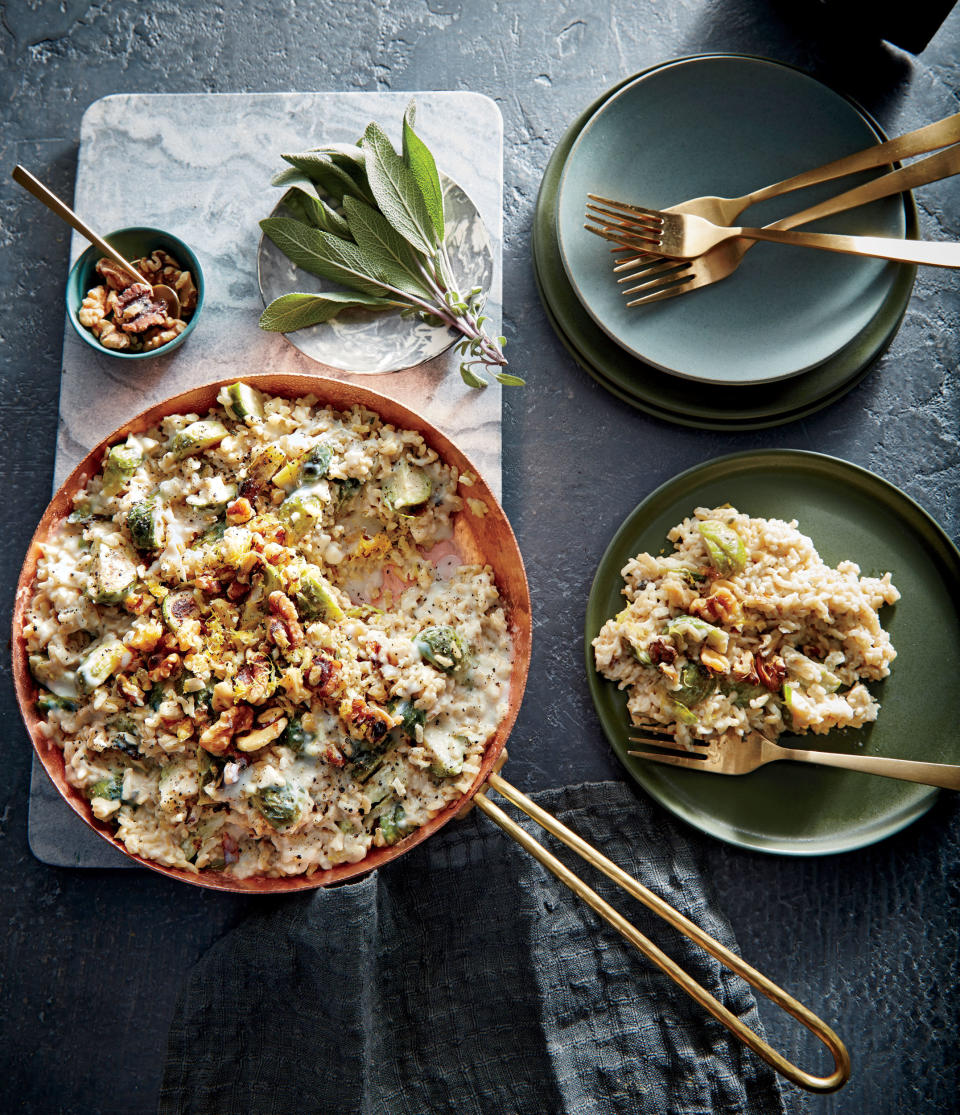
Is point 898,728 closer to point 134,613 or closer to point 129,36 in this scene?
point 134,613

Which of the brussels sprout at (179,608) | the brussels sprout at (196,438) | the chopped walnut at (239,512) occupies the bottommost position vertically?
the brussels sprout at (179,608)

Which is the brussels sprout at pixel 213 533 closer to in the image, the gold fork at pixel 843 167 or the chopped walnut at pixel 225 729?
the chopped walnut at pixel 225 729

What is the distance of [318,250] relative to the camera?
6.22 ft

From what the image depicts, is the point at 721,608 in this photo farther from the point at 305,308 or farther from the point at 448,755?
the point at 305,308

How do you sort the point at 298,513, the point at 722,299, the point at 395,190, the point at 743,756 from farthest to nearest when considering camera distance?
the point at 722,299 < the point at 743,756 < the point at 395,190 < the point at 298,513

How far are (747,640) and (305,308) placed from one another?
1.26m

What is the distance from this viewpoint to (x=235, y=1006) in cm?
198

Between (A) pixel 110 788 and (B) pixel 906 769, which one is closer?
(A) pixel 110 788

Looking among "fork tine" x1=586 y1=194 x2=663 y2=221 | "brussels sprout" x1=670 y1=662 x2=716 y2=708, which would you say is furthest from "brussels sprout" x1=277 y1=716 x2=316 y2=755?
"fork tine" x1=586 y1=194 x2=663 y2=221

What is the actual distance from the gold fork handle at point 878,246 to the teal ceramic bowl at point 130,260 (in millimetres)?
1322

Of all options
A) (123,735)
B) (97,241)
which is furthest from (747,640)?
(97,241)

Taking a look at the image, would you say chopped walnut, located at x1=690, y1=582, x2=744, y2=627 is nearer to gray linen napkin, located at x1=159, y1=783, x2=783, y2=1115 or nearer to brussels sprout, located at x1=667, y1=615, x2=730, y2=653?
brussels sprout, located at x1=667, y1=615, x2=730, y2=653

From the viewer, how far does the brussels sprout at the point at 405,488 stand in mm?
1807

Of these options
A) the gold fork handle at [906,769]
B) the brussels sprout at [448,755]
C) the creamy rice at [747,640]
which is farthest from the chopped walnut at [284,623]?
the gold fork handle at [906,769]
